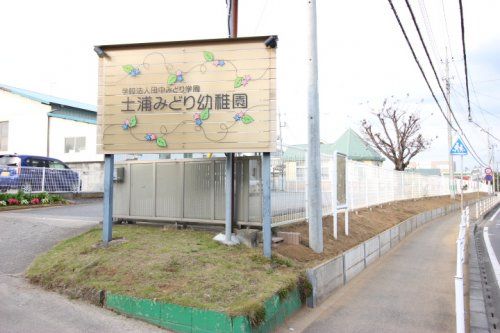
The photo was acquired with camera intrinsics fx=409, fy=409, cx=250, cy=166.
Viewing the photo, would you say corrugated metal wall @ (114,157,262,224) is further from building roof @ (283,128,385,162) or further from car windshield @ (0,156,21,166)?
building roof @ (283,128,385,162)

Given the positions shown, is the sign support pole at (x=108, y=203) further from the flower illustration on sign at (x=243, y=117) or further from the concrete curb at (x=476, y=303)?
the concrete curb at (x=476, y=303)

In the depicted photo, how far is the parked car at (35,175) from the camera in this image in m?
15.9

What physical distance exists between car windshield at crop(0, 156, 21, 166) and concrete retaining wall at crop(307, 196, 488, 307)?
46.3 feet

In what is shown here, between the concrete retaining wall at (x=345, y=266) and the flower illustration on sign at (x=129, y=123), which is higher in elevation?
the flower illustration on sign at (x=129, y=123)

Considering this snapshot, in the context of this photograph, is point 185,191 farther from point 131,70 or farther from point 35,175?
point 35,175

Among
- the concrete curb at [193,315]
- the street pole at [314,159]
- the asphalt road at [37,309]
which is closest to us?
the concrete curb at [193,315]

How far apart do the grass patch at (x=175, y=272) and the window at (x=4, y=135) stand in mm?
25947

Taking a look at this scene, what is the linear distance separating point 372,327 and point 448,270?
165 inches

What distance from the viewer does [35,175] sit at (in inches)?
674

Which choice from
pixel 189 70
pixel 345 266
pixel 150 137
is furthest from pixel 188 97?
pixel 345 266

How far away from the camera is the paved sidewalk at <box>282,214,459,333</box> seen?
5.31 metres

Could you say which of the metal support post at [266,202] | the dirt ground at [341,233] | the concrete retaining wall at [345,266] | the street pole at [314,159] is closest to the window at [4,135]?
the dirt ground at [341,233]

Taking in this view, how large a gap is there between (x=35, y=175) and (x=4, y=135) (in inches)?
601

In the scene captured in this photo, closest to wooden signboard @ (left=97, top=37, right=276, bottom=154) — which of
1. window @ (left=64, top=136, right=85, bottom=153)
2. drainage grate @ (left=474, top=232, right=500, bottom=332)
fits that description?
drainage grate @ (left=474, top=232, right=500, bottom=332)
